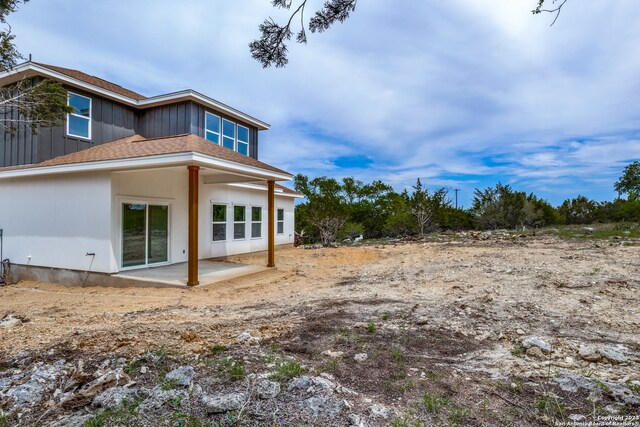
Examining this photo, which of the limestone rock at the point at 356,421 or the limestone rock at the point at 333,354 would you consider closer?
the limestone rock at the point at 356,421

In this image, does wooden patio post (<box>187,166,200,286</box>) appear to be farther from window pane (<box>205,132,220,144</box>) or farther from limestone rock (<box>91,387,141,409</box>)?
window pane (<box>205,132,220,144</box>)

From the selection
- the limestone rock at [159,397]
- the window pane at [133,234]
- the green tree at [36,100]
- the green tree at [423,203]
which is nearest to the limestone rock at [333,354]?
the limestone rock at [159,397]

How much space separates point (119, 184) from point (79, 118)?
4135mm

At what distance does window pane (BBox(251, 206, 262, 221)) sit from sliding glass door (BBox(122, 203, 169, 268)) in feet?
14.9

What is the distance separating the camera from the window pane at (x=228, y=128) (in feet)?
49.9

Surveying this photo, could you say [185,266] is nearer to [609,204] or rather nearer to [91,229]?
[91,229]

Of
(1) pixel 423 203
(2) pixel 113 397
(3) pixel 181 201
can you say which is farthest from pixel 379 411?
(1) pixel 423 203

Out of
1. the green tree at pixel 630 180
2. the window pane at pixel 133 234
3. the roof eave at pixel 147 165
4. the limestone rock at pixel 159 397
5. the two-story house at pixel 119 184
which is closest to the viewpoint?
the limestone rock at pixel 159 397

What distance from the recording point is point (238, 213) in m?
14.6

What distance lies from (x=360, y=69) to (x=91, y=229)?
828cm

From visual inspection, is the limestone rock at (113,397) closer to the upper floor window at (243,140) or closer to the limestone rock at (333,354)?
the limestone rock at (333,354)

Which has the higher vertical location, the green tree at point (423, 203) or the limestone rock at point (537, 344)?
the green tree at point (423, 203)

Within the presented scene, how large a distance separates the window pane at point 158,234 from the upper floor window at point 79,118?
3.85 m

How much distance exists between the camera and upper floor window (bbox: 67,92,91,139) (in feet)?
37.2
